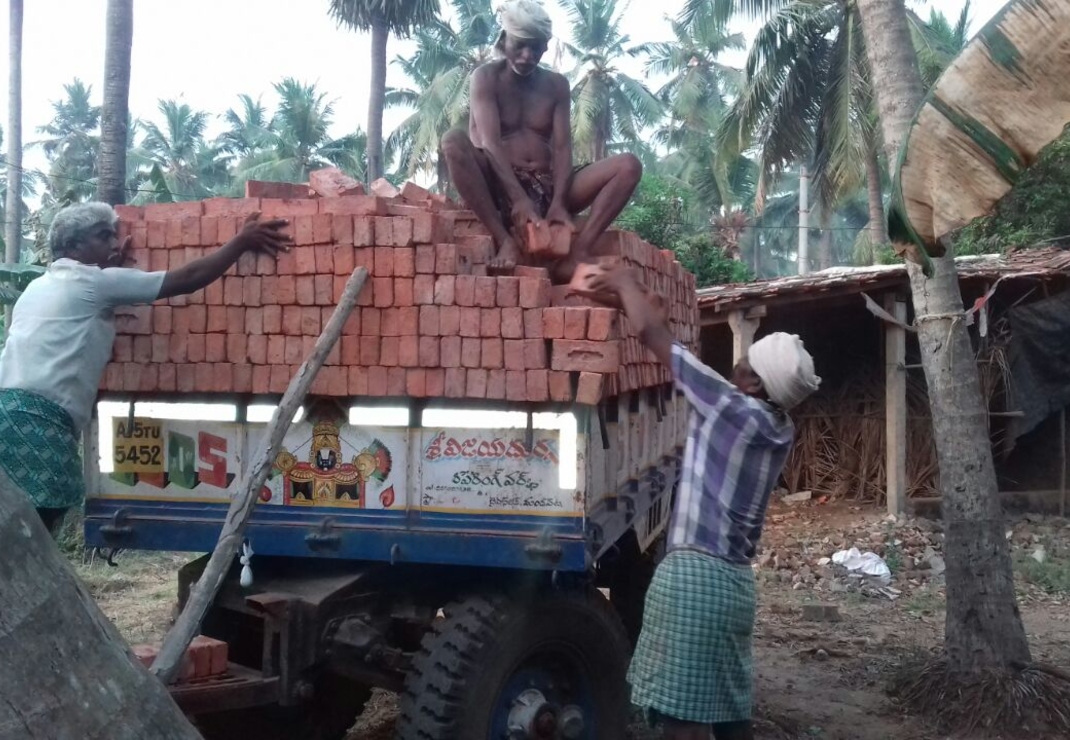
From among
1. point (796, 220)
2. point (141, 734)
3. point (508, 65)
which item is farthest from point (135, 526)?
point (796, 220)

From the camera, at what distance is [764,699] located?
5594 mm

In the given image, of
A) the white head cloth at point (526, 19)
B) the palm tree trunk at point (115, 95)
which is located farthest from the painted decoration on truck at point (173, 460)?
the palm tree trunk at point (115, 95)

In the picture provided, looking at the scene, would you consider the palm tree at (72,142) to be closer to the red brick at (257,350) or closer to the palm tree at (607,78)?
the palm tree at (607,78)

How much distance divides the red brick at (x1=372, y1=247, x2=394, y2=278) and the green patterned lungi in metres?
1.11

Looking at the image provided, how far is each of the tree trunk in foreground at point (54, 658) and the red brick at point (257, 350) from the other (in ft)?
6.23

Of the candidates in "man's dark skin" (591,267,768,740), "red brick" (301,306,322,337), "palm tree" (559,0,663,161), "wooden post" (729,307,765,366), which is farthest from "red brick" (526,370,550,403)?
"palm tree" (559,0,663,161)

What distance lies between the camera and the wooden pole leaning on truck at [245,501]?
2.79m

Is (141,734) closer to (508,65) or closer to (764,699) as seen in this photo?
(508,65)

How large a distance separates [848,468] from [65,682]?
37.9 ft

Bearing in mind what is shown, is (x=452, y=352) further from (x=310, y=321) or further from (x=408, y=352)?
(x=310, y=321)

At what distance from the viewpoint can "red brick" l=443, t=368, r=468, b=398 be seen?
3.29 metres

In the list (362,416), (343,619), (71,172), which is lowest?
(343,619)

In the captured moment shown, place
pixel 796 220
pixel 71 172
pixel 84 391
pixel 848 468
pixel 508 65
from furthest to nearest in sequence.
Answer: pixel 796 220, pixel 71 172, pixel 848 468, pixel 508 65, pixel 84 391

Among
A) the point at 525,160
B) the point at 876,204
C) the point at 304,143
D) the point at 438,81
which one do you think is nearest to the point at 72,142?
the point at 304,143
